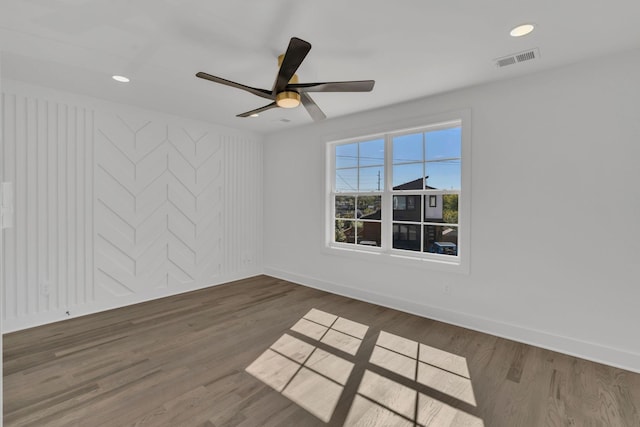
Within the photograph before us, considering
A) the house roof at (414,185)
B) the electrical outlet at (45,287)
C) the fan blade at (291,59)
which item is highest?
the fan blade at (291,59)

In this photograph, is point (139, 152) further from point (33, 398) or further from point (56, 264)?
point (33, 398)

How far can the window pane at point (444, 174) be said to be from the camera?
11.9 feet

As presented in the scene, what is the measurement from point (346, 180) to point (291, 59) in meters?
2.80

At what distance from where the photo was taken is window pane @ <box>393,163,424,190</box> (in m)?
3.93

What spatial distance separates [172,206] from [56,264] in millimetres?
1469

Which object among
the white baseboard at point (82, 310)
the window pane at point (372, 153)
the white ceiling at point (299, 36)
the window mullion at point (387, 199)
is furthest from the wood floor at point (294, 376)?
the white ceiling at point (299, 36)

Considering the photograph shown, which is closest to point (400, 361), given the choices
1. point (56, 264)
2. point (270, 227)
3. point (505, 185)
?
point (505, 185)

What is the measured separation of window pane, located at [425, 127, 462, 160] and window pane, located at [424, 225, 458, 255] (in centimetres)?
86

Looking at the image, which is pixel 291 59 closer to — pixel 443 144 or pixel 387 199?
pixel 443 144

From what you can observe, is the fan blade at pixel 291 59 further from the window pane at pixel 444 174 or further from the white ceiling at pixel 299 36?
the window pane at pixel 444 174

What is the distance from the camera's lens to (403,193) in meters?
4.06

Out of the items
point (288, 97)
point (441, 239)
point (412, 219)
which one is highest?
point (288, 97)

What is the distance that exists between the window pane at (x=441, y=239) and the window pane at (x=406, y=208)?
22 centimetres

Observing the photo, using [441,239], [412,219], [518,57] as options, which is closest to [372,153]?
[412,219]
